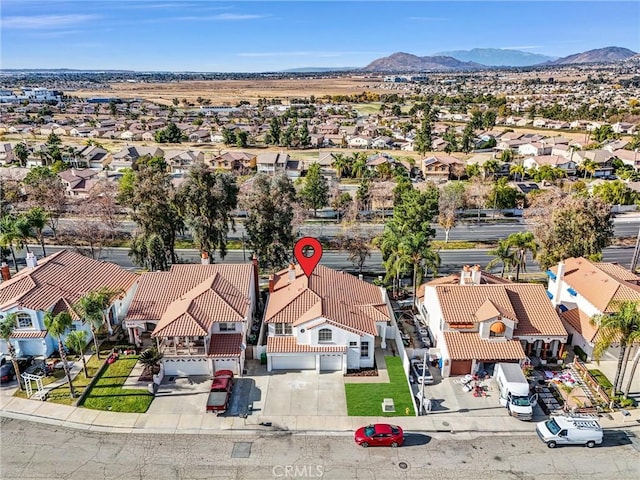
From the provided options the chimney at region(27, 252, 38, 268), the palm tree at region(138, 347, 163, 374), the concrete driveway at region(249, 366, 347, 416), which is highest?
the chimney at region(27, 252, 38, 268)

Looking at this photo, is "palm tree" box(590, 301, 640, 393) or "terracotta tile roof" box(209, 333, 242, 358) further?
"terracotta tile roof" box(209, 333, 242, 358)

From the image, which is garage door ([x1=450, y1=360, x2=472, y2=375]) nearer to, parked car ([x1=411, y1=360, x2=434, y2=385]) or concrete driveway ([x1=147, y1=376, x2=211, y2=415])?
parked car ([x1=411, y1=360, x2=434, y2=385])

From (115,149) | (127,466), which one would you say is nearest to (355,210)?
(127,466)

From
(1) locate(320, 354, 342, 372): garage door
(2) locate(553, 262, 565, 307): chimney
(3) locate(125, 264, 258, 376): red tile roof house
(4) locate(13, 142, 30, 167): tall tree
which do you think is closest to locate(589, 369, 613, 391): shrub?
(2) locate(553, 262, 565, 307): chimney

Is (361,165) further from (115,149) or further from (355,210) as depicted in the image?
(115,149)

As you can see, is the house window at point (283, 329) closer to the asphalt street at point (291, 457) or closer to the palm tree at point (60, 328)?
the asphalt street at point (291, 457)

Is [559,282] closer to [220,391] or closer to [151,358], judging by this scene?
[220,391]

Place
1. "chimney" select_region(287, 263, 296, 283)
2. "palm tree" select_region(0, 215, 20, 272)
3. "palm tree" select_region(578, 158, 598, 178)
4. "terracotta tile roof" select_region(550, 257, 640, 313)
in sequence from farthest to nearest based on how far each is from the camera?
"palm tree" select_region(578, 158, 598, 178) → "palm tree" select_region(0, 215, 20, 272) → "chimney" select_region(287, 263, 296, 283) → "terracotta tile roof" select_region(550, 257, 640, 313)

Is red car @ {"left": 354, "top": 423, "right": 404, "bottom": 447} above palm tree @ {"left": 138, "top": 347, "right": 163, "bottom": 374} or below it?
below
